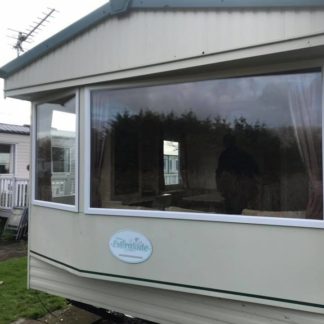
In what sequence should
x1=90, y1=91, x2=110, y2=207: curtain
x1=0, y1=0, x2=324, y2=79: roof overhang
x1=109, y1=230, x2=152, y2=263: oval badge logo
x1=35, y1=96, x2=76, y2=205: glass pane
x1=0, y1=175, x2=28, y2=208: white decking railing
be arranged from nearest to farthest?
1. x1=0, y1=0, x2=324, y2=79: roof overhang
2. x1=109, y1=230, x2=152, y2=263: oval badge logo
3. x1=90, y1=91, x2=110, y2=207: curtain
4. x1=35, y1=96, x2=76, y2=205: glass pane
5. x1=0, y1=175, x2=28, y2=208: white decking railing

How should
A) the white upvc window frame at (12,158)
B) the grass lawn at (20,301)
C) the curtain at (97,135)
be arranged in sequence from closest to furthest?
1. the curtain at (97,135)
2. the grass lawn at (20,301)
3. the white upvc window frame at (12,158)

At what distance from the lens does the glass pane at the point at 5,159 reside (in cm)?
1318

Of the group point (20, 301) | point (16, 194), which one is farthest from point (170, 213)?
point (16, 194)

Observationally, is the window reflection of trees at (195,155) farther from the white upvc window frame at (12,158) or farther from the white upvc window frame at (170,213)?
the white upvc window frame at (12,158)

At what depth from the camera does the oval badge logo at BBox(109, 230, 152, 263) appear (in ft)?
10.0

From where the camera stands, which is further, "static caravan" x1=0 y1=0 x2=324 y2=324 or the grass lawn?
the grass lawn

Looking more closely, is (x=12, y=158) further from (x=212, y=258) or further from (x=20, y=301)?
(x=212, y=258)

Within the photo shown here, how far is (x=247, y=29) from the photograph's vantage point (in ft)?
8.44

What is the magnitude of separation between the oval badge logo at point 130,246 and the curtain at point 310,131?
1.16 m

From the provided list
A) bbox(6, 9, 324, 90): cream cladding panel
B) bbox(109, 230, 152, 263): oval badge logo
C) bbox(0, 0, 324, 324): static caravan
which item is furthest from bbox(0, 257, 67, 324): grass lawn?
bbox(6, 9, 324, 90): cream cladding panel

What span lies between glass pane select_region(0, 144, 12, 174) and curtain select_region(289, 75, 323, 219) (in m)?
12.0

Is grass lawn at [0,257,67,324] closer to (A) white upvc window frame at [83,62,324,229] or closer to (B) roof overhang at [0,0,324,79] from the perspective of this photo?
(A) white upvc window frame at [83,62,324,229]

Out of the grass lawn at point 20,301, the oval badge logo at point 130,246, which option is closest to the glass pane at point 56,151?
the oval badge logo at point 130,246

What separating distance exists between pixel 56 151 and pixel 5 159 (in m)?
10.2
